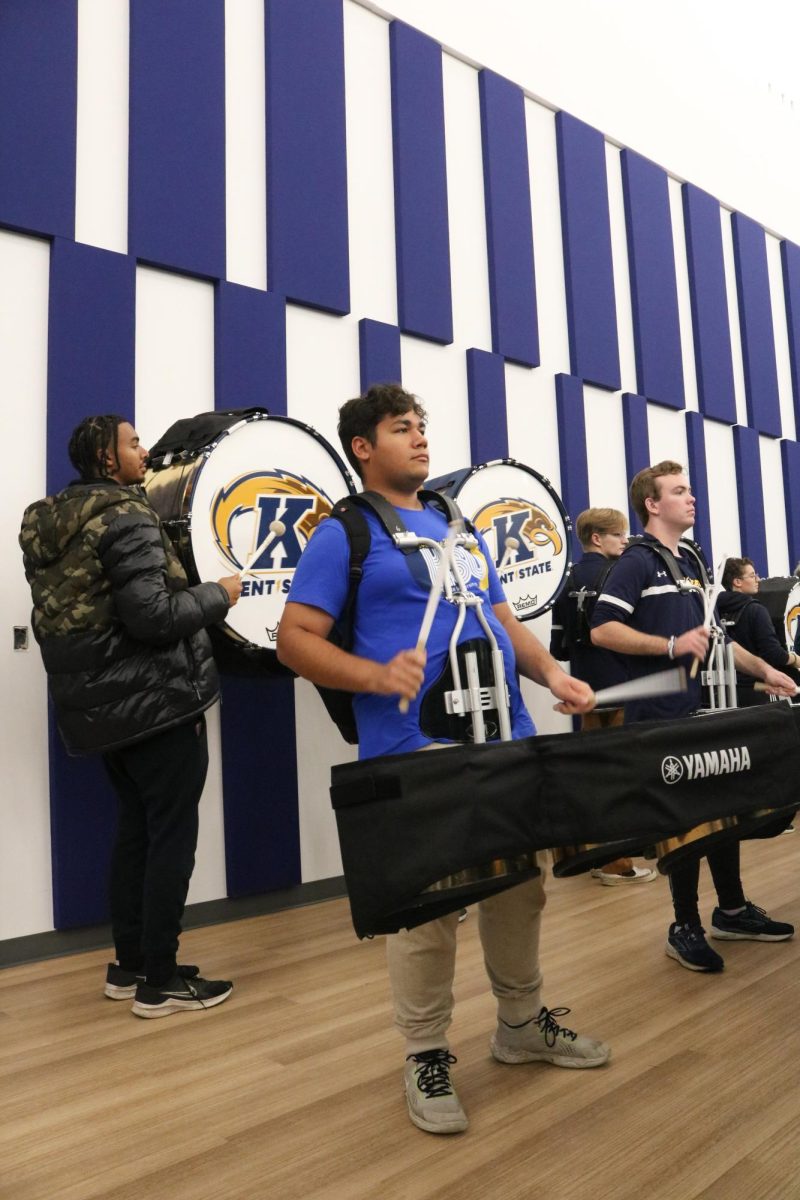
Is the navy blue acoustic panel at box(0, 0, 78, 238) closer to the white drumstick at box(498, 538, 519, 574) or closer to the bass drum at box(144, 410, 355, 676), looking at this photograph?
the bass drum at box(144, 410, 355, 676)

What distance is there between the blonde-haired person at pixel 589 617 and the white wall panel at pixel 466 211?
1.20m

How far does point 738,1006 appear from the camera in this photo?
2.20 meters

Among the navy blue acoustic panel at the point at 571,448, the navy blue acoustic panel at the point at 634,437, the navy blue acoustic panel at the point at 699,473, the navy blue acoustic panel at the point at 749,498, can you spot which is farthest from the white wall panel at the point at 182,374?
the navy blue acoustic panel at the point at 749,498

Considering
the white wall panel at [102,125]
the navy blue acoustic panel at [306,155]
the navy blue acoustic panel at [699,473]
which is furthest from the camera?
the navy blue acoustic panel at [699,473]

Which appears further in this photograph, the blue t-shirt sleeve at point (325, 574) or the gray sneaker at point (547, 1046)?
the gray sneaker at point (547, 1046)

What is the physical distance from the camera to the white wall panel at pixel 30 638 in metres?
2.88

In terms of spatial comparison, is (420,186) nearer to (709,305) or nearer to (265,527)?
(265,527)

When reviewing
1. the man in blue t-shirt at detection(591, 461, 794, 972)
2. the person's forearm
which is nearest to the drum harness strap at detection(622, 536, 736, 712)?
the man in blue t-shirt at detection(591, 461, 794, 972)

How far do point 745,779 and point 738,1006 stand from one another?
0.82 metres

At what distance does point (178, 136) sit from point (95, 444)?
1.64m

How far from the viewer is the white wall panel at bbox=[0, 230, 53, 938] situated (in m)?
2.88

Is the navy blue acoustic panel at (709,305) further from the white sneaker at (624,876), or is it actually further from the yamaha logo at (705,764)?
the yamaha logo at (705,764)

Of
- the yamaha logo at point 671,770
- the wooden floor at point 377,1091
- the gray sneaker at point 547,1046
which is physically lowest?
the wooden floor at point 377,1091

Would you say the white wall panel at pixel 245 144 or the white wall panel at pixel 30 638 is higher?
the white wall panel at pixel 245 144
